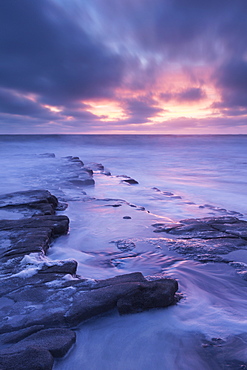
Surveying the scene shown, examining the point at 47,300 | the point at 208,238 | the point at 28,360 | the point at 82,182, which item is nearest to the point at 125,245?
the point at 208,238

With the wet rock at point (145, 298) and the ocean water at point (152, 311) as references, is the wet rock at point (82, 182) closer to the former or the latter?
the ocean water at point (152, 311)

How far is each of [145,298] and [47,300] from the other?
1.01 metres

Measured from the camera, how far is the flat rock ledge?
1965 millimetres

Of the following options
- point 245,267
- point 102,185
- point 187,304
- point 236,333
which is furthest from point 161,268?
point 102,185

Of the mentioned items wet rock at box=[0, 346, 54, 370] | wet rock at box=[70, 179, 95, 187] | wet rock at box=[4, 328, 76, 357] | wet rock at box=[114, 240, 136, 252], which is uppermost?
wet rock at box=[0, 346, 54, 370]

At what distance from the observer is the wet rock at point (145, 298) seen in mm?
2572

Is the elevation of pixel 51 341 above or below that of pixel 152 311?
above

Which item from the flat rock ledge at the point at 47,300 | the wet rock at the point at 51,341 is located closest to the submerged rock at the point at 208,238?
the flat rock ledge at the point at 47,300

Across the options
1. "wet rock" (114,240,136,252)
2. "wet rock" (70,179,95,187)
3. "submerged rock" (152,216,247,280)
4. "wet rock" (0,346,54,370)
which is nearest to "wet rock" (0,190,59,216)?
"wet rock" (114,240,136,252)

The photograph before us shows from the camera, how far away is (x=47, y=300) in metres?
2.54

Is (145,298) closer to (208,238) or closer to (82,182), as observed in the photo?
(208,238)

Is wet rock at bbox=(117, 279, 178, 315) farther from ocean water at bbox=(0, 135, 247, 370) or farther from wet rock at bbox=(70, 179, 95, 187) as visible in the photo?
wet rock at bbox=(70, 179, 95, 187)

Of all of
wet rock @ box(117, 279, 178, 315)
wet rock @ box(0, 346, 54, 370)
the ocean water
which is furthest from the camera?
wet rock @ box(117, 279, 178, 315)

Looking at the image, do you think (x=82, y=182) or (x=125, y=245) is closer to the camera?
(x=125, y=245)
